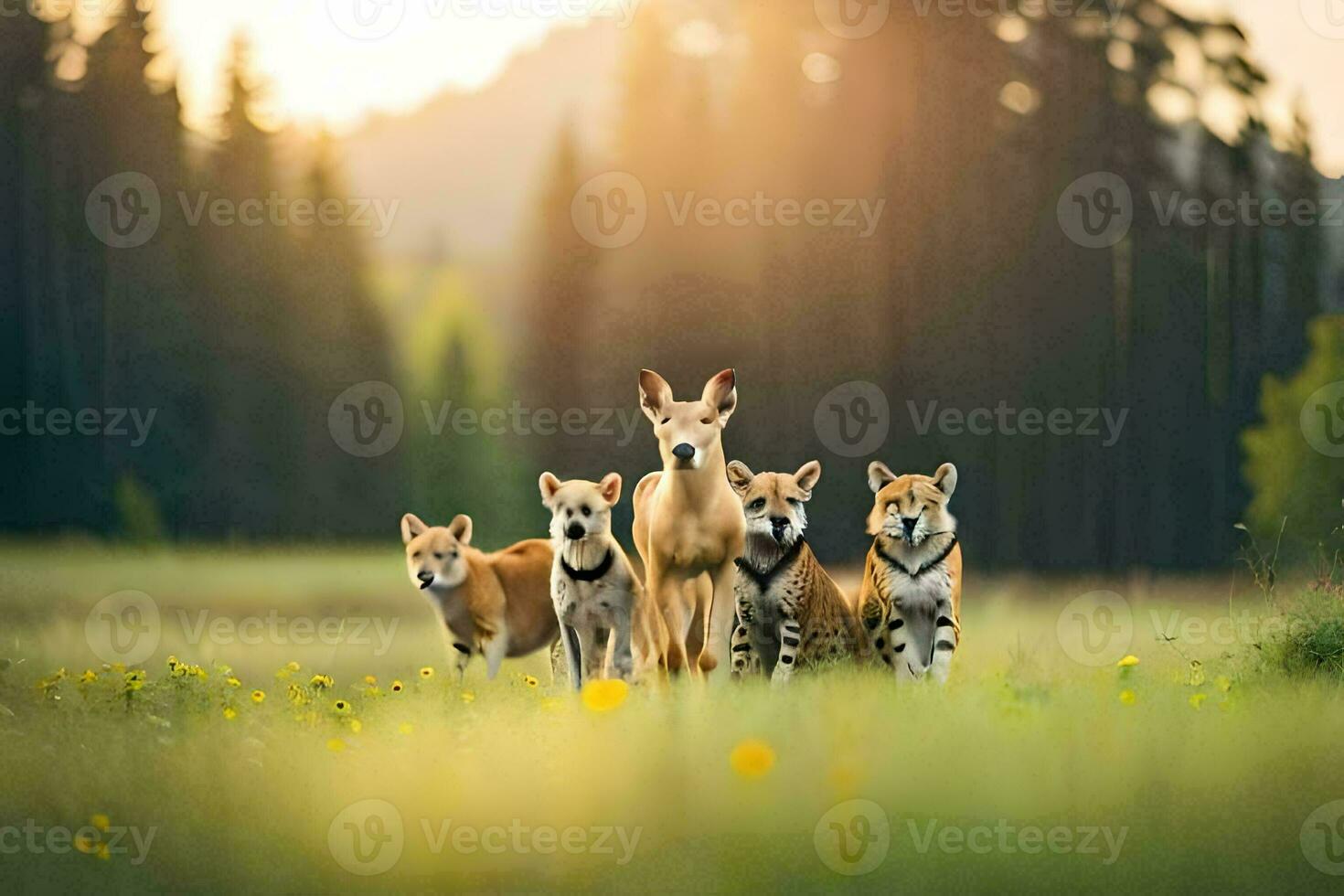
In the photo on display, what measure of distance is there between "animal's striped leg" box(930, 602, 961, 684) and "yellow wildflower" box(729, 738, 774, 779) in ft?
5.67

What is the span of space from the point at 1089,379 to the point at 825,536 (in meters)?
2.45

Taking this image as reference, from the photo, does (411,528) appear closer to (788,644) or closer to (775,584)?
(775,584)

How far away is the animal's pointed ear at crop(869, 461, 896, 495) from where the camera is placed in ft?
25.9

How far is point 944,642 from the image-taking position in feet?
25.6

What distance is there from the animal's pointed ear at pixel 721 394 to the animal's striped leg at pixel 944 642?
1.65 meters

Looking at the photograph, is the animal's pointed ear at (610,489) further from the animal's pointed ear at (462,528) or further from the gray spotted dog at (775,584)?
the animal's pointed ear at (462,528)

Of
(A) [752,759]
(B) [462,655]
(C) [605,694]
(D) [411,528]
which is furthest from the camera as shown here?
(B) [462,655]

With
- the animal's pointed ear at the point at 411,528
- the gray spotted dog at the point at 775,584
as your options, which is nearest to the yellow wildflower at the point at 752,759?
the gray spotted dog at the point at 775,584

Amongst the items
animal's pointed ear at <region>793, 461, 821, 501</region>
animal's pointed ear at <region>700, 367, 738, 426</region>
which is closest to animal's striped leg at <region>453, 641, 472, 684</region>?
animal's pointed ear at <region>700, 367, 738, 426</region>

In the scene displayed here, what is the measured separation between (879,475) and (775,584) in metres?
0.89

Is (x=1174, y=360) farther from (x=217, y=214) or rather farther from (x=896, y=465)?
(x=217, y=214)

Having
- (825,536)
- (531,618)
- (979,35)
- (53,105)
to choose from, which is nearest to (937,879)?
(531,618)

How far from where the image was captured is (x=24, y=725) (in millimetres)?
7113

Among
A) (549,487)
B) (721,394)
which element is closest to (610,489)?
(549,487)
